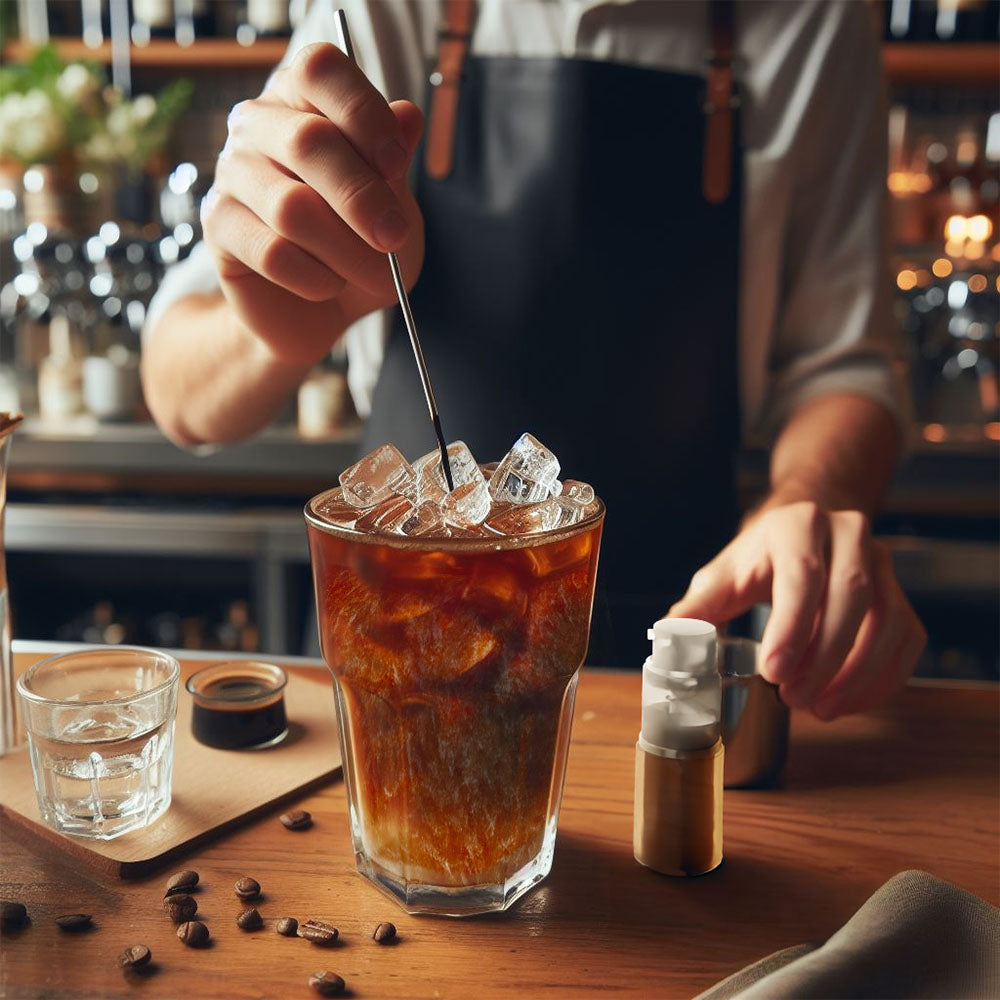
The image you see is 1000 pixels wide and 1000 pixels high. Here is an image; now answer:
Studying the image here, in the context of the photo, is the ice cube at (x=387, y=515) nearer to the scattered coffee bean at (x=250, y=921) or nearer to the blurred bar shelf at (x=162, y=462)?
the scattered coffee bean at (x=250, y=921)

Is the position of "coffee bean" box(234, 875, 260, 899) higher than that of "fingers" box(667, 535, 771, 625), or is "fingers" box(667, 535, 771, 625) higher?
"fingers" box(667, 535, 771, 625)

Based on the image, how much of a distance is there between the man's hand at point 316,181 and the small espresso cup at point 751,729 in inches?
15.5

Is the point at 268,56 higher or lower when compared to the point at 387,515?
higher

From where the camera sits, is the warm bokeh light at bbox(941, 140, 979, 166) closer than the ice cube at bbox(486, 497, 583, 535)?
No

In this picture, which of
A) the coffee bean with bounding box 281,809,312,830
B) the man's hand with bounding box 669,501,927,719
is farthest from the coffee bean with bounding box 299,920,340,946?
the man's hand with bounding box 669,501,927,719

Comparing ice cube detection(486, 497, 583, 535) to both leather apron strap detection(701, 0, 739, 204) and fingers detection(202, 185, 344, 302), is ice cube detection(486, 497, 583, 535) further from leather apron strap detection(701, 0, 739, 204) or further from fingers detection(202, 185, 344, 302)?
leather apron strap detection(701, 0, 739, 204)

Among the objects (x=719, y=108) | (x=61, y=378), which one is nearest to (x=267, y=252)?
(x=719, y=108)

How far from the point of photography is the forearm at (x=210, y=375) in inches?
53.3

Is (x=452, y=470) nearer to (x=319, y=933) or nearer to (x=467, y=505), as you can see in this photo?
(x=467, y=505)

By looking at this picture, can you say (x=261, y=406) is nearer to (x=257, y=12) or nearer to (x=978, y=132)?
(x=257, y=12)

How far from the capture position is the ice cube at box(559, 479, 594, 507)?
714mm

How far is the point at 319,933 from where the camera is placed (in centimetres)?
65

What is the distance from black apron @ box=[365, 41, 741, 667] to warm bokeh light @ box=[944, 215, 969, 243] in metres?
1.60

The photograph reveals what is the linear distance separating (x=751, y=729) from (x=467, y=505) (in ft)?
0.98
